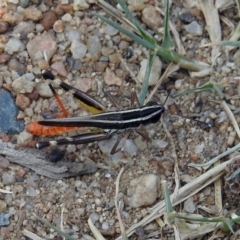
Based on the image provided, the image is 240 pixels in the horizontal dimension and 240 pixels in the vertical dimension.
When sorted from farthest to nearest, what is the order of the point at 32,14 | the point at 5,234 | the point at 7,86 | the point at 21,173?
the point at 32,14, the point at 7,86, the point at 21,173, the point at 5,234

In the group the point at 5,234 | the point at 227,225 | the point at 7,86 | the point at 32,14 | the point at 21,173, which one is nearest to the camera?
the point at 227,225

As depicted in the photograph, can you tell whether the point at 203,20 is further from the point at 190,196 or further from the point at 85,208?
the point at 85,208

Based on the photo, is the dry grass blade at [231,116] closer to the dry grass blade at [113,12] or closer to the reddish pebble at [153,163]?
the reddish pebble at [153,163]

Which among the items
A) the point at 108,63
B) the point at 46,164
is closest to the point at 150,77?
the point at 108,63

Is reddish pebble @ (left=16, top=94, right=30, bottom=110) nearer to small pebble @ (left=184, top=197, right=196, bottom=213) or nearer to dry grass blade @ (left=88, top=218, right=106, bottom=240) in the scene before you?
dry grass blade @ (left=88, top=218, right=106, bottom=240)

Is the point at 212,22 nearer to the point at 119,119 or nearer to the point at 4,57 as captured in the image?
the point at 119,119

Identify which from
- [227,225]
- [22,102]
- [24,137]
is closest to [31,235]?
[24,137]

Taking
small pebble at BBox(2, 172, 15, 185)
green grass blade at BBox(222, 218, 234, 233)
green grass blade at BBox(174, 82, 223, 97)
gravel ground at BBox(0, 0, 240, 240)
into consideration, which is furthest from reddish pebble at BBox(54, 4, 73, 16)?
green grass blade at BBox(222, 218, 234, 233)

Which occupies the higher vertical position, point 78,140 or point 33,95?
point 33,95
